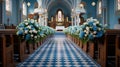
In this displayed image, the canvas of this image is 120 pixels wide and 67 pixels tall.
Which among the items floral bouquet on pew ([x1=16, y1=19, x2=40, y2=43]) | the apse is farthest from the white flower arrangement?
the apse

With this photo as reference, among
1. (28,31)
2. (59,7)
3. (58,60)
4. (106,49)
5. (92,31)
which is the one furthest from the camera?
(59,7)

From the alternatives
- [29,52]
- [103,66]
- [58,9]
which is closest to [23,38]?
[29,52]

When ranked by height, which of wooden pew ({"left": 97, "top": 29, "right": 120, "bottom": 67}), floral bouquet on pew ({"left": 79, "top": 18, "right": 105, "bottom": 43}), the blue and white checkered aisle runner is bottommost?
the blue and white checkered aisle runner

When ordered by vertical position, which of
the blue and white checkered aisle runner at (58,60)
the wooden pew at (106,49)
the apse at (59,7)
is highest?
the apse at (59,7)

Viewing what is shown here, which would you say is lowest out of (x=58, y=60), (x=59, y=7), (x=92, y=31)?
(x=58, y=60)

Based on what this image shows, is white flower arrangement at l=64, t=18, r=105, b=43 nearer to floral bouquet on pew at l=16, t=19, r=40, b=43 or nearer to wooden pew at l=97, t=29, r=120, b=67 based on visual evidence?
wooden pew at l=97, t=29, r=120, b=67

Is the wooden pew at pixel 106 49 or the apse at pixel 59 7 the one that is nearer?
the wooden pew at pixel 106 49

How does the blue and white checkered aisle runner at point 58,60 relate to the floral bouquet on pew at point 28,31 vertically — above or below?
below

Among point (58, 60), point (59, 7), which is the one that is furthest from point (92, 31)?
point (59, 7)

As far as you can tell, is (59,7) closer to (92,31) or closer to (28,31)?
(28,31)

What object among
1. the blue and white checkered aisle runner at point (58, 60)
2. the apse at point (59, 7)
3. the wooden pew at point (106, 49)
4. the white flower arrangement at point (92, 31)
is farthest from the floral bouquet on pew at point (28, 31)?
the apse at point (59, 7)

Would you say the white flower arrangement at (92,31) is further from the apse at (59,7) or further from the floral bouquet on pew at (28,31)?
the apse at (59,7)

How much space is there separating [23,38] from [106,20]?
1964 cm

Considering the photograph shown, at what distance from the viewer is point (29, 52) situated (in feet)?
29.5
